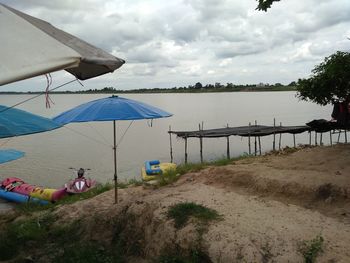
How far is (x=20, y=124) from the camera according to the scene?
4.86 metres

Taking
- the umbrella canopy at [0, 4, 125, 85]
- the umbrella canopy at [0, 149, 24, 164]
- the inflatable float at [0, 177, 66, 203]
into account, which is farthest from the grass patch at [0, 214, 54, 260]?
the inflatable float at [0, 177, 66, 203]

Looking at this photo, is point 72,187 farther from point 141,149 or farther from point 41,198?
point 141,149

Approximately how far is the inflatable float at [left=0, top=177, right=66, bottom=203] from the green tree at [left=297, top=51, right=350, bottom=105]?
7934 mm

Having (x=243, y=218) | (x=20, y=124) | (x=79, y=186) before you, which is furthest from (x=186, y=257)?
(x=79, y=186)

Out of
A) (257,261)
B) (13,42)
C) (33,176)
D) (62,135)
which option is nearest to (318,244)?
(257,261)

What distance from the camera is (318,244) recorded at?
4.30m

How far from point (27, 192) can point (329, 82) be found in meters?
10.5

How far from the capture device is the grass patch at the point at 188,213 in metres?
5.18

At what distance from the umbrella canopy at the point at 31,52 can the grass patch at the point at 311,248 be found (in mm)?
2804

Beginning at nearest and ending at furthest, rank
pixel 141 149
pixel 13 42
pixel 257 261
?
pixel 13 42, pixel 257 261, pixel 141 149

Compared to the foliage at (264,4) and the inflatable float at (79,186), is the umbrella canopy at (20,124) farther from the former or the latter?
the inflatable float at (79,186)

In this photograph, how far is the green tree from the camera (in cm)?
896

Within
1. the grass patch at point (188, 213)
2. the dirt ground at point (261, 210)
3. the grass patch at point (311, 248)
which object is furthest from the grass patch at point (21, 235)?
the grass patch at point (311, 248)

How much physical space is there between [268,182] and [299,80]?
16.2 feet
